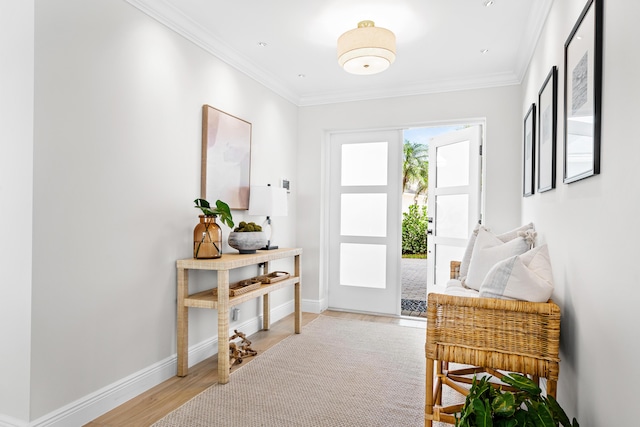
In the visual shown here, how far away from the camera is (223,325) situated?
8.30 feet

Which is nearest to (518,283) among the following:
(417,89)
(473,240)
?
(473,240)

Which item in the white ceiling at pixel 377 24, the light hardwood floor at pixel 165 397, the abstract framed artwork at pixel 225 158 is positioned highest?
the white ceiling at pixel 377 24

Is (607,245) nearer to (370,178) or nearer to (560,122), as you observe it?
(560,122)

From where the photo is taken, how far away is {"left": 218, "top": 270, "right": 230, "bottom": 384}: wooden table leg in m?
2.52

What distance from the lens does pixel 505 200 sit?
373cm

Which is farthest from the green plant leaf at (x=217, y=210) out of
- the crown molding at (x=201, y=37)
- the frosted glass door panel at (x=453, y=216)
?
the frosted glass door panel at (x=453, y=216)

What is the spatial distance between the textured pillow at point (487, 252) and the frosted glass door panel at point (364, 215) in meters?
1.76

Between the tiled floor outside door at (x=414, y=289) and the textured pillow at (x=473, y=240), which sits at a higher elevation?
the textured pillow at (x=473, y=240)

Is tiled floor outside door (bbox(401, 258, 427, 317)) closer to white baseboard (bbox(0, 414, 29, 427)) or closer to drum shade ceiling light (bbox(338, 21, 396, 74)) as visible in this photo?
drum shade ceiling light (bbox(338, 21, 396, 74))

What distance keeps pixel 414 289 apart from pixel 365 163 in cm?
274

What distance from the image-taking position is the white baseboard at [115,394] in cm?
188

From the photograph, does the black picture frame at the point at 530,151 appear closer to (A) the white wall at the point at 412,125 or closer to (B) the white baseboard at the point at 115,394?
(A) the white wall at the point at 412,125

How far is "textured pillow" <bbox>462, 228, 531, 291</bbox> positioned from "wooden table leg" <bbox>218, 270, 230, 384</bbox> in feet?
5.30

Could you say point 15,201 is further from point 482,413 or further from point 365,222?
point 365,222
